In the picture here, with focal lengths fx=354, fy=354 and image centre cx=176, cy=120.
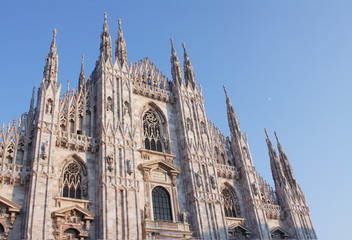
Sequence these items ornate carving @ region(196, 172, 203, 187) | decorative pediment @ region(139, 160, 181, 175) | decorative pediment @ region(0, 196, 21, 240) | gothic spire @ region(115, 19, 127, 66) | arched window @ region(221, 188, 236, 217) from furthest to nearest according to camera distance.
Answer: gothic spire @ region(115, 19, 127, 66) → arched window @ region(221, 188, 236, 217) → ornate carving @ region(196, 172, 203, 187) → decorative pediment @ region(139, 160, 181, 175) → decorative pediment @ region(0, 196, 21, 240)

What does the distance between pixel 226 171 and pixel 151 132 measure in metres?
6.66

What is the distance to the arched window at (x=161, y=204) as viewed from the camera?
2269 centimetres

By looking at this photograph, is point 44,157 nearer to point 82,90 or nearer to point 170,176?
point 82,90

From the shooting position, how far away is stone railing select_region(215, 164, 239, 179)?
2722cm

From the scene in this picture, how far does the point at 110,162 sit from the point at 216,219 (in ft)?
26.9

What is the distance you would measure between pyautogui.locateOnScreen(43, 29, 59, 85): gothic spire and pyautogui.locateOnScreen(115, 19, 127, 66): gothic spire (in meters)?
4.90

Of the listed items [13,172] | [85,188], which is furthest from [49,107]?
[85,188]

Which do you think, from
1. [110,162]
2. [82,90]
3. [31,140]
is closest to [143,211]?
[110,162]

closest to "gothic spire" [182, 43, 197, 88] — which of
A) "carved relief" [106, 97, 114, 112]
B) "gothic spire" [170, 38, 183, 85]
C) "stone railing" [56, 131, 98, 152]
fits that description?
"gothic spire" [170, 38, 183, 85]

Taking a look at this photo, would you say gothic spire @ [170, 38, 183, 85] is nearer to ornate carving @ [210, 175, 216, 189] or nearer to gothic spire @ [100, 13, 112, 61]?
gothic spire @ [100, 13, 112, 61]

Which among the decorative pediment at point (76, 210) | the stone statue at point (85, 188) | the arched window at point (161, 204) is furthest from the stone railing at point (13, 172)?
the arched window at point (161, 204)

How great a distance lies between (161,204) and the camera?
23.2 meters

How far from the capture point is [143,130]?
85.6ft

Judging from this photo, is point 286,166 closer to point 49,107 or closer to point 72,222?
point 72,222
